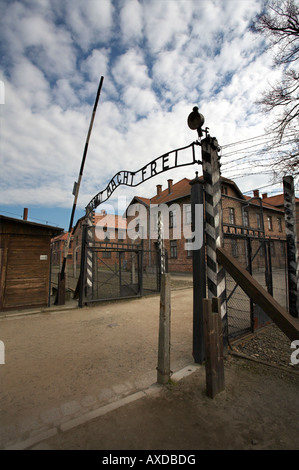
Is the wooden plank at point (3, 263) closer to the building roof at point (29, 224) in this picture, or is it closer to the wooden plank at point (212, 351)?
the building roof at point (29, 224)

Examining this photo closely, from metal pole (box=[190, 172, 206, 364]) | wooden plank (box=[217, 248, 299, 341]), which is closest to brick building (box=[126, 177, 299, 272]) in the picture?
metal pole (box=[190, 172, 206, 364])

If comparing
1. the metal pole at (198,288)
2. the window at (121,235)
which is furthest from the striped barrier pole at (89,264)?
the window at (121,235)

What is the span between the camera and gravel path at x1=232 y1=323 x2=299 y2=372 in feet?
13.2

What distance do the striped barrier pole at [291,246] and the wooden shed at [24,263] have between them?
25.4 feet

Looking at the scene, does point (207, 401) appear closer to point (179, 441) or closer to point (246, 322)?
point (179, 441)

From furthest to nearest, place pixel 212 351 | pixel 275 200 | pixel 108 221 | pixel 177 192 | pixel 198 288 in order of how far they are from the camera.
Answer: pixel 108 221 < pixel 275 200 < pixel 177 192 < pixel 198 288 < pixel 212 351

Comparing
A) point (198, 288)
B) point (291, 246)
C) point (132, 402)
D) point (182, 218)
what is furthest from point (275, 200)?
point (132, 402)

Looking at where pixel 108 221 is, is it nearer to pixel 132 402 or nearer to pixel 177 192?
pixel 177 192

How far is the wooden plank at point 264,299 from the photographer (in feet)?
8.87

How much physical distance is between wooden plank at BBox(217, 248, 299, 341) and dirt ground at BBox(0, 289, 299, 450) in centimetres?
93

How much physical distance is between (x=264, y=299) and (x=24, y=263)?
773 centimetres

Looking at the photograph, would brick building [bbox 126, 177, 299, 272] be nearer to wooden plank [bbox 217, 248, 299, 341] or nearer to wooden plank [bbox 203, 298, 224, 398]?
wooden plank [bbox 217, 248, 299, 341]

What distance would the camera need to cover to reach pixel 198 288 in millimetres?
4066
